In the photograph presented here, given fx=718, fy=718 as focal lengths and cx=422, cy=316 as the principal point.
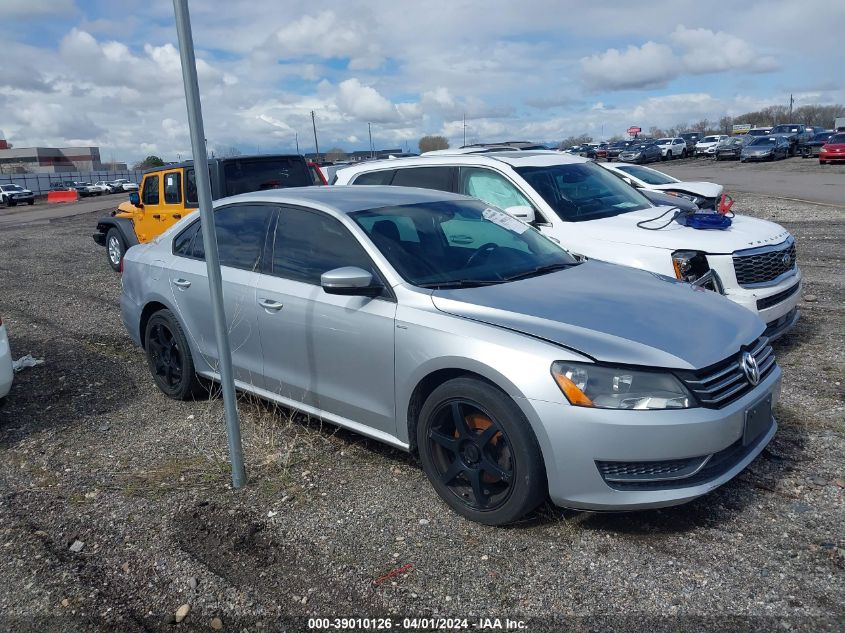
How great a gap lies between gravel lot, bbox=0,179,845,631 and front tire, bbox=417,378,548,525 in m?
0.14

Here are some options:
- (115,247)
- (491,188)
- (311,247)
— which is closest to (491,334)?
(311,247)

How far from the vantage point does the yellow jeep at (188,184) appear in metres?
10.4

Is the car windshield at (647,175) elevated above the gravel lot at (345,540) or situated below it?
above

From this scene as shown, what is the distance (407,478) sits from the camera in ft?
13.5

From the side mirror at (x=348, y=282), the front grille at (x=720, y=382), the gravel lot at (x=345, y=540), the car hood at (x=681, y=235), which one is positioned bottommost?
the gravel lot at (x=345, y=540)

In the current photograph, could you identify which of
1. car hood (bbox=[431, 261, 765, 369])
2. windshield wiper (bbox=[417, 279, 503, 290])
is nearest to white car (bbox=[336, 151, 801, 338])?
car hood (bbox=[431, 261, 765, 369])

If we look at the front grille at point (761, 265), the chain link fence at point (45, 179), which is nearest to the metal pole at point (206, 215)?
the front grille at point (761, 265)

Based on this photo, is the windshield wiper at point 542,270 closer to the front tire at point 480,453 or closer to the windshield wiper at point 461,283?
the windshield wiper at point 461,283

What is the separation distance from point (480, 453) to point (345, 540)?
0.78 m

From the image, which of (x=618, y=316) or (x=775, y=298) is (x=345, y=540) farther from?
(x=775, y=298)

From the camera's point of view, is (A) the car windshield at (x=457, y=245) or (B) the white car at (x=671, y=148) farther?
(B) the white car at (x=671, y=148)

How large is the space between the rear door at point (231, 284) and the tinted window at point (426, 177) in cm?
264

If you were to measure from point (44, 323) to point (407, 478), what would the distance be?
6355 millimetres

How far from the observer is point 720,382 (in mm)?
3324
